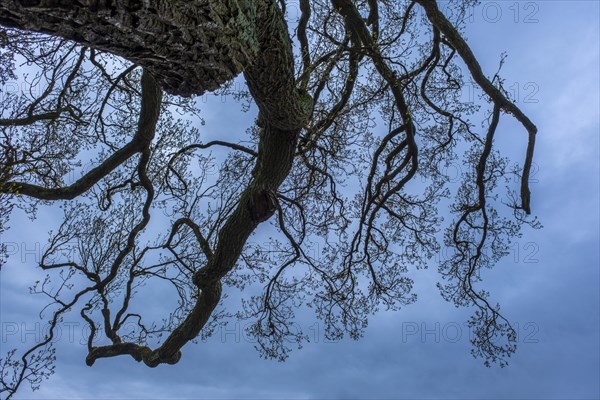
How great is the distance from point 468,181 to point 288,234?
3.36m

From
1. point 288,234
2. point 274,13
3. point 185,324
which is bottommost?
point 185,324

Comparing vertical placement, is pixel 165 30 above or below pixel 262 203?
below

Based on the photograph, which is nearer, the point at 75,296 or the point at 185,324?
the point at 185,324

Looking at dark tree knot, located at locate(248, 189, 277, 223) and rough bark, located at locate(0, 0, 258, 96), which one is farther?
dark tree knot, located at locate(248, 189, 277, 223)

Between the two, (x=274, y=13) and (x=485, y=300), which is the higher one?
(x=274, y=13)

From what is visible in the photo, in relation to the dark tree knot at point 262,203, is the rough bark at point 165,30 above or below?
below

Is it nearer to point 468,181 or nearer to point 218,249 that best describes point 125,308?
point 218,249

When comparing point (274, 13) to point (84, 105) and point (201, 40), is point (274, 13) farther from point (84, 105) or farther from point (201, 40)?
point (84, 105)

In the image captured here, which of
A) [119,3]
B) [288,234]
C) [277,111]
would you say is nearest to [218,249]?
[288,234]

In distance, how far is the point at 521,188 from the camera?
7121mm

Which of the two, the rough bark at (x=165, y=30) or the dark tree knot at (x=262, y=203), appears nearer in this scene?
the rough bark at (x=165, y=30)

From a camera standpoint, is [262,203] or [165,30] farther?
[262,203]

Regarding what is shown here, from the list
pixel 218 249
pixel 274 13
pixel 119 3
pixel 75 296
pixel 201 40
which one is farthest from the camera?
pixel 75 296

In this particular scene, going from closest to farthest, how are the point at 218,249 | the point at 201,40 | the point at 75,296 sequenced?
the point at 201,40
the point at 218,249
the point at 75,296
